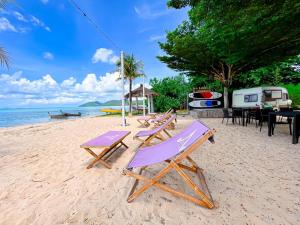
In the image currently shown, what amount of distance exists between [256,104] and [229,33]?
A: 26.1ft

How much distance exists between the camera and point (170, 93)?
2169 centimetres

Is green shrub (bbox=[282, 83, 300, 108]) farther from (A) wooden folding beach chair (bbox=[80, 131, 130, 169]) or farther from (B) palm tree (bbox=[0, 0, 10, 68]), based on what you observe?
(B) palm tree (bbox=[0, 0, 10, 68])

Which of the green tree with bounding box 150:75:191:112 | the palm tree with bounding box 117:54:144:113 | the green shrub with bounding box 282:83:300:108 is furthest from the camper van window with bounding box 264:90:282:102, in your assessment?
the palm tree with bounding box 117:54:144:113

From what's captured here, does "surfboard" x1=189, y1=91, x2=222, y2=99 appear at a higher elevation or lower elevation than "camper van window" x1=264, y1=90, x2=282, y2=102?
higher

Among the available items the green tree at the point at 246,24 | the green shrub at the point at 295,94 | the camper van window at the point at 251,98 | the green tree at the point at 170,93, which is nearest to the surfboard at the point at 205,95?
the green tree at the point at 170,93

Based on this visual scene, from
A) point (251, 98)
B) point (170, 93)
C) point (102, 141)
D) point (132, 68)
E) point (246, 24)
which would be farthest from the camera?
point (170, 93)

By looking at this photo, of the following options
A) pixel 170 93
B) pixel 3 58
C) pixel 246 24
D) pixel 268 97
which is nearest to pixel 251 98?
pixel 268 97

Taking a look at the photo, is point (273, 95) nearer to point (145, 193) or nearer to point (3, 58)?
point (145, 193)

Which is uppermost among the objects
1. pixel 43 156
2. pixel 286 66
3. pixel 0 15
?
pixel 286 66

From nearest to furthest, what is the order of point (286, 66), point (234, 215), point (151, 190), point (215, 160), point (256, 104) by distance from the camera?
point (234, 215)
point (151, 190)
point (215, 160)
point (256, 104)
point (286, 66)

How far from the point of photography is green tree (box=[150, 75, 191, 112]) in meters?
21.3

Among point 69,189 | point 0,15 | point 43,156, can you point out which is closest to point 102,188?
point 69,189

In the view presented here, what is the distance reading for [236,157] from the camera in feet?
13.1

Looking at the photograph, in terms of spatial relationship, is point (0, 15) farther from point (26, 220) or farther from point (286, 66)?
point (286, 66)
